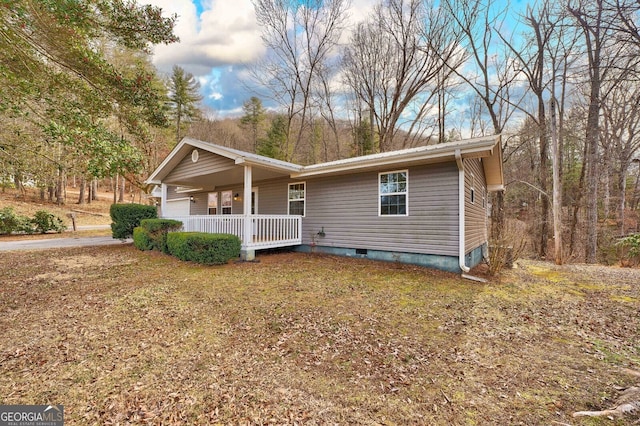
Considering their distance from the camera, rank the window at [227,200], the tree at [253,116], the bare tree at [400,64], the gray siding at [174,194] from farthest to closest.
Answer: the tree at [253,116] < the gray siding at [174,194] < the bare tree at [400,64] < the window at [227,200]

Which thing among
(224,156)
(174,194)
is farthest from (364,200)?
(174,194)

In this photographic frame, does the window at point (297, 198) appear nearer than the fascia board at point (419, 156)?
No

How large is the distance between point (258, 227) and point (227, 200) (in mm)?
4880

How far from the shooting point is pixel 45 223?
1535cm

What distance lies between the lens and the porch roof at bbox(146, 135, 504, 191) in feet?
20.5

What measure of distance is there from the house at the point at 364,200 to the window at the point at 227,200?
174 centimetres

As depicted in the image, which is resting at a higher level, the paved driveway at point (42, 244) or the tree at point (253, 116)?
the tree at point (253, 116)

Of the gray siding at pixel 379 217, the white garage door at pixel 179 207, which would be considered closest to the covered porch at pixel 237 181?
the gray siding at pixel 379 217

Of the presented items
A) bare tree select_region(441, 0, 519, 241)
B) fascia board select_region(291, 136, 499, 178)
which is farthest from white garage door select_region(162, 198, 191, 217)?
bare tree select_region(441, 0, 519, 241)

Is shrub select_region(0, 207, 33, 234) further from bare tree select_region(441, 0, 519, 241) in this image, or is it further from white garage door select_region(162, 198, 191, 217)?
bare tree select_region(441, 0, 519, 241)

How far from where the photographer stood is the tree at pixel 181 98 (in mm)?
25000

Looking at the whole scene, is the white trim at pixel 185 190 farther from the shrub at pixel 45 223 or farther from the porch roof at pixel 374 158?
the shrub at pixel 45 223

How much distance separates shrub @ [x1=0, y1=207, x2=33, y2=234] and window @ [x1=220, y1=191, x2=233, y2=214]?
11.4 meters

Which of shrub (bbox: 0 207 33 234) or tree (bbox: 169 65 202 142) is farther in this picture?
tree (bbox: 169 65 202 142)
